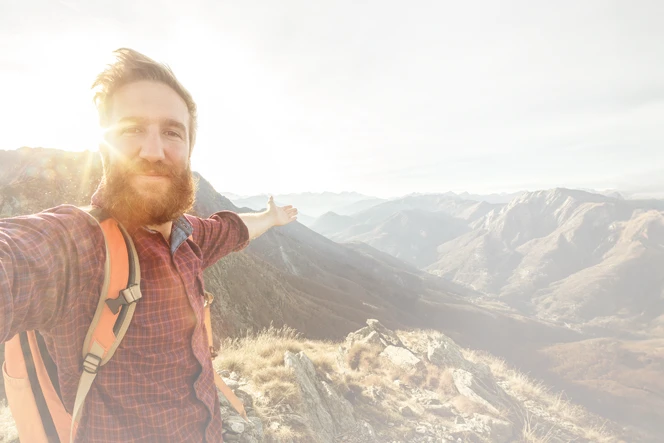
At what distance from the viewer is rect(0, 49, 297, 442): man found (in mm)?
1451

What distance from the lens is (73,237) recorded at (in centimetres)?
151

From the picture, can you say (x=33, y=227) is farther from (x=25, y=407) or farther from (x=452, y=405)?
(x=452, y=405)

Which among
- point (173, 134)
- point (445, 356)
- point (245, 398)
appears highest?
point (173, 134)

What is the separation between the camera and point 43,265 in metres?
1.42

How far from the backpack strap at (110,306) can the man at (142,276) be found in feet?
0.19

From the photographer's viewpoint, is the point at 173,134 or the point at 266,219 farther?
the point at 266,219

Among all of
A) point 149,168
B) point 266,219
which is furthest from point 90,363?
point 266,219

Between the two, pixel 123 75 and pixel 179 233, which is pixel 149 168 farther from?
pixel 123 75

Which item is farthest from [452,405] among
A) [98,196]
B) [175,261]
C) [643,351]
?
[643,351]

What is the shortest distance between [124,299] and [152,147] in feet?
2.98

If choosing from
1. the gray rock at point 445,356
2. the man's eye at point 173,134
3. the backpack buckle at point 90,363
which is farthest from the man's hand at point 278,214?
the gray rock at point 445,356

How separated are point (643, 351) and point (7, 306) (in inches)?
5749

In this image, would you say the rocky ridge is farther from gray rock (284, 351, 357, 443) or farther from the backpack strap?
the backpack strap

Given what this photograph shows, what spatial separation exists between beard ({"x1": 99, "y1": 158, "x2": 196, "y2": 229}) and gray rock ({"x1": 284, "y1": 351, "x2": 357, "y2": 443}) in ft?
15.5
